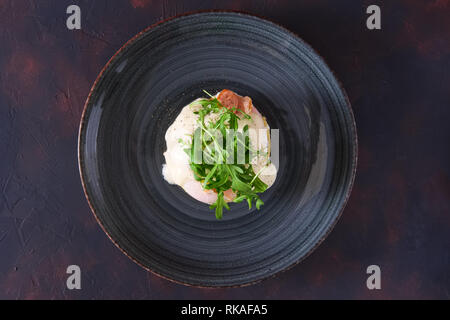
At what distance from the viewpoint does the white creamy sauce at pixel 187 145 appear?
1.42 meters

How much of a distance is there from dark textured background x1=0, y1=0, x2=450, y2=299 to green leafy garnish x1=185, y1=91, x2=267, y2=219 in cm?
41

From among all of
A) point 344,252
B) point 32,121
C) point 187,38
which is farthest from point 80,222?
point 344,252

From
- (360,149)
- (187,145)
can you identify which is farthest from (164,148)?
(360,149)

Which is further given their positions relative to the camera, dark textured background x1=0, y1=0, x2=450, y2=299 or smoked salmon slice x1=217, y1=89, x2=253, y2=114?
dark textured background x1=0, y1=0, x2=450, y2=299

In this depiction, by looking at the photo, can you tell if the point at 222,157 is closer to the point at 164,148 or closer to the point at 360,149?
the point at 164,148

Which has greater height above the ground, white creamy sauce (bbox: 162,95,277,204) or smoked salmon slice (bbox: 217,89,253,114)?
smoked salmon slice (bbox: 217,89,253,114)

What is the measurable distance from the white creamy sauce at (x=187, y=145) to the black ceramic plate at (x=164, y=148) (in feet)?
0.12

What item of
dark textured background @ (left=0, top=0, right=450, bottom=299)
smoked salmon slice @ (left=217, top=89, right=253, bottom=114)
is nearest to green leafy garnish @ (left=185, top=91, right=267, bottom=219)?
smoked salmon slice @ (left=217, top=89, right=253, bottom=114)

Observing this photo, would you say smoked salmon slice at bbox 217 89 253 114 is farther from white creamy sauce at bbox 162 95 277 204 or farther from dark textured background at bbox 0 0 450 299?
dark textured background at bbox 0 0 450 299

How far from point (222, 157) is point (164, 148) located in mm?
279

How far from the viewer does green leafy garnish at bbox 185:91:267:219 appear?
131 centimetres

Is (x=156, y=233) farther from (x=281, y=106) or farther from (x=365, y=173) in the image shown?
(x=365, y=173)

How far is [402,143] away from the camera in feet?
5.07

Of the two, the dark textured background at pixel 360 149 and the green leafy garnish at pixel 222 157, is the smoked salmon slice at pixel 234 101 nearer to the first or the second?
the green leafy garnish at pixel 222 157
